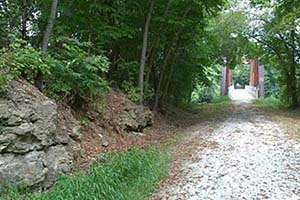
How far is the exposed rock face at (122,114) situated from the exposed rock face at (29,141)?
8.19 feet

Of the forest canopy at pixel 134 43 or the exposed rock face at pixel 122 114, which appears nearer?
A: the forest canopy at pixel 134 43

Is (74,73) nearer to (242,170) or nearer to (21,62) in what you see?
(21,62)

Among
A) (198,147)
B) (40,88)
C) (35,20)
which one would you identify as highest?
(35,20)

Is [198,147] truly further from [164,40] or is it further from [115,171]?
[164,40]

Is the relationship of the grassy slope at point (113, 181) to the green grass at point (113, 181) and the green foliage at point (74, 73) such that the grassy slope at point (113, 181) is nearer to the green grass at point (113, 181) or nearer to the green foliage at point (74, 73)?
the green grass at point (113, 181)

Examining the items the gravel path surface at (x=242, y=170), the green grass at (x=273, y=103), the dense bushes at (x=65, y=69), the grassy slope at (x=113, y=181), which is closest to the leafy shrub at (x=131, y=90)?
the dense bushes at (x=65, y=69)

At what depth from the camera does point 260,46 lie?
16.6 m

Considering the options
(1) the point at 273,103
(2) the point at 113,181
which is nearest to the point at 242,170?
(2) the point at 113,181

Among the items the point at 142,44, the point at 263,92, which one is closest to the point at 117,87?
the point at 142,44

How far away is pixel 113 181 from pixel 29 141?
1229mm

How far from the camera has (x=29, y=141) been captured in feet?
16.2

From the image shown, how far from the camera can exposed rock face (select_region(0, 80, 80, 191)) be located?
15.0ft

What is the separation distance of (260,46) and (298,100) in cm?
288

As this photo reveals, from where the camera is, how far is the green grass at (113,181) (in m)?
4.34
